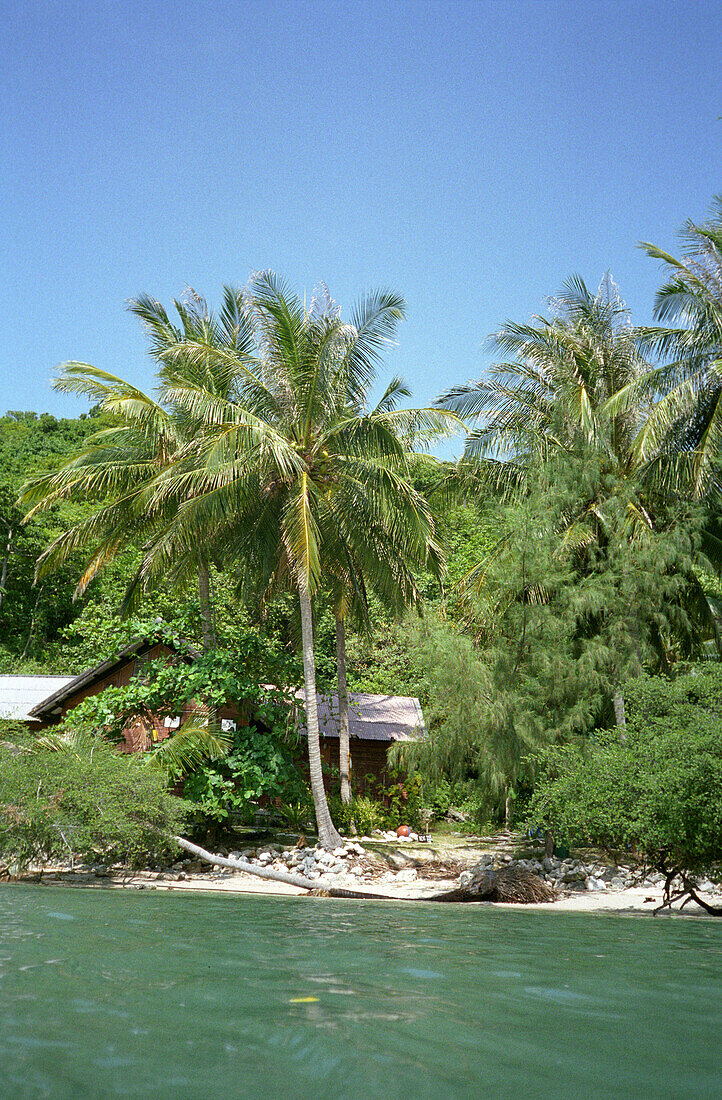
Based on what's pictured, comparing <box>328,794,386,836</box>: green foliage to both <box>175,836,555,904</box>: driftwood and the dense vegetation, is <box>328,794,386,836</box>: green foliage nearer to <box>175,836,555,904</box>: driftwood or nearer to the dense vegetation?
the dense vegetation

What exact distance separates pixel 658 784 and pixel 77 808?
803 centimetres

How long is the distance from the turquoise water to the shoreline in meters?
3.80

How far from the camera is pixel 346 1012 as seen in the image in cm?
404

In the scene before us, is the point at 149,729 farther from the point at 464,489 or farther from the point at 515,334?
the point at 515,334

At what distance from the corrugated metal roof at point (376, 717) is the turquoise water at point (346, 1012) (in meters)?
11.9

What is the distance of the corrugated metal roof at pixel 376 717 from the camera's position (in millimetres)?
20188

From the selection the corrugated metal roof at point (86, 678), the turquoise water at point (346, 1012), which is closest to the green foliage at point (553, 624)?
the corrugated metal roof at point (86, 678)

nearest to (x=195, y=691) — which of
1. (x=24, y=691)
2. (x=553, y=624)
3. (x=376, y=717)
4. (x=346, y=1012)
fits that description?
(x=24, y=691)

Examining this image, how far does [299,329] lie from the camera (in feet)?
50.2

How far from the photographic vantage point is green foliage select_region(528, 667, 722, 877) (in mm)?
9766

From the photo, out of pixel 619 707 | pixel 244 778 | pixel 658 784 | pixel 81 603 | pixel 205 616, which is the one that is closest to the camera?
pixel 658 784

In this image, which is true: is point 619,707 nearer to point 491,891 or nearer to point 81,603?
point 491,891

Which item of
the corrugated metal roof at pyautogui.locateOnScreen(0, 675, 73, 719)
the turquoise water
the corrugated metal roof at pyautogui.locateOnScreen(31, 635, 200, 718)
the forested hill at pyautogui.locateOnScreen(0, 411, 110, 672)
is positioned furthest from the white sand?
the forested hill at pyautogui.locateOnScreen(0, 411, 110, 672)

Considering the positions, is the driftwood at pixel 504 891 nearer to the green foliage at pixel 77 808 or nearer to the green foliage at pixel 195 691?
the green foliage at pixel 77 808
